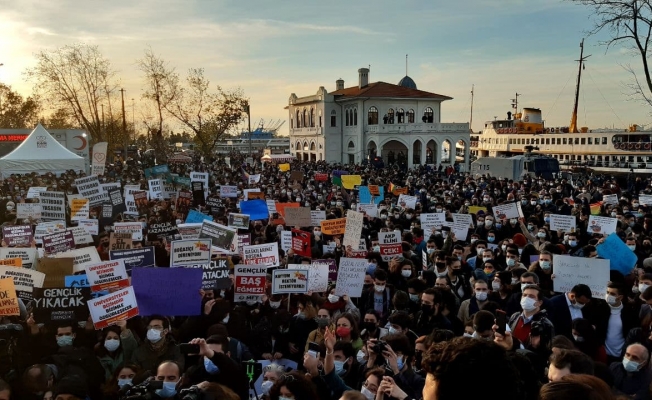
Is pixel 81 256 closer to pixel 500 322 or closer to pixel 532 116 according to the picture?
pixel 500 322

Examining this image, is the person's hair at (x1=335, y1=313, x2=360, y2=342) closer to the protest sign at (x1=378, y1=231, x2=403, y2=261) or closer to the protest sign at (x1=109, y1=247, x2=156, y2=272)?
the protest sign at (x1=109, y1=247, x2=156, y2=272)

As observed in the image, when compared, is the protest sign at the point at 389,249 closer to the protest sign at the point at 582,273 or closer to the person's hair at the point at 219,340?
the protest sign at the point at 582,273

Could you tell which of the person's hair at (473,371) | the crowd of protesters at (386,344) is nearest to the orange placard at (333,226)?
the crowd of protesters at (386,344)

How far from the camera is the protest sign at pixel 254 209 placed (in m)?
14.6

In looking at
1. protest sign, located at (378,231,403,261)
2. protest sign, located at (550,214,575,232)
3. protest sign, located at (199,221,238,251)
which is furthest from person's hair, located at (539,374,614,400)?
protest sign, located at (550,214,575,232)

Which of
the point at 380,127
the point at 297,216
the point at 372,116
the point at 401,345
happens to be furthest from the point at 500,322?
the point at 372,116

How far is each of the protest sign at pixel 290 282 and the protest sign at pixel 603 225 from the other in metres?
7.56

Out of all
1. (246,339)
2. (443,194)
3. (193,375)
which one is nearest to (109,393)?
(193,375)

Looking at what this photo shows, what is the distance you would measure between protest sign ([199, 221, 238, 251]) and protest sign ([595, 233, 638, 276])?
20.2ft

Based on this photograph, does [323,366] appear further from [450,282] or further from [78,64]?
[78,64]

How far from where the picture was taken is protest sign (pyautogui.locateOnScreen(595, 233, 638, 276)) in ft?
27.8

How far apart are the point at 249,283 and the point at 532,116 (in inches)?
2664

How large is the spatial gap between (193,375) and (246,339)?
6.30 feet

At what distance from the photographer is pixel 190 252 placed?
8.16 metres
